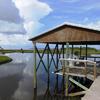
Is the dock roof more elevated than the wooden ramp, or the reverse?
the dock roof

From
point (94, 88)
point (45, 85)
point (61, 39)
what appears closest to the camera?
point (94, 88)

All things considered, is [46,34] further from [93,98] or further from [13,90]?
[93,98]

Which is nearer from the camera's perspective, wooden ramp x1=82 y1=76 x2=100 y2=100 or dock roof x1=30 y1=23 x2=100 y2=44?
wooden ramp x1=82 y1=76 x2=100 y2=100

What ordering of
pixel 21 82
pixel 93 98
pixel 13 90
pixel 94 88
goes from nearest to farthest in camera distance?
pixel 93 98 < pixel 94 88 < pixel 13 90 < pixel 21 82

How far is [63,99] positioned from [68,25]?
24.3ft

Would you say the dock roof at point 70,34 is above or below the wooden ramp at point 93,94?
above

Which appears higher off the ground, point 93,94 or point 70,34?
point 70,34

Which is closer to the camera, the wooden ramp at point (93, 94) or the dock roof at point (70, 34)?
the wooden ramp at point (93, 94)

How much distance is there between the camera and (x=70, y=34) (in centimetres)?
2619

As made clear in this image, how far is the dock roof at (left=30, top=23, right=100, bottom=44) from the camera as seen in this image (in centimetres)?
2497

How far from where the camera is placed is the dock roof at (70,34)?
25.0m

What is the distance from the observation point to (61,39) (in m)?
26.7

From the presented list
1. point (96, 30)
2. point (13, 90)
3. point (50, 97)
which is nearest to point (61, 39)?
point (96, 30)

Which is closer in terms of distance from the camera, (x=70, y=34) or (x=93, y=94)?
(x=93, y=94)
